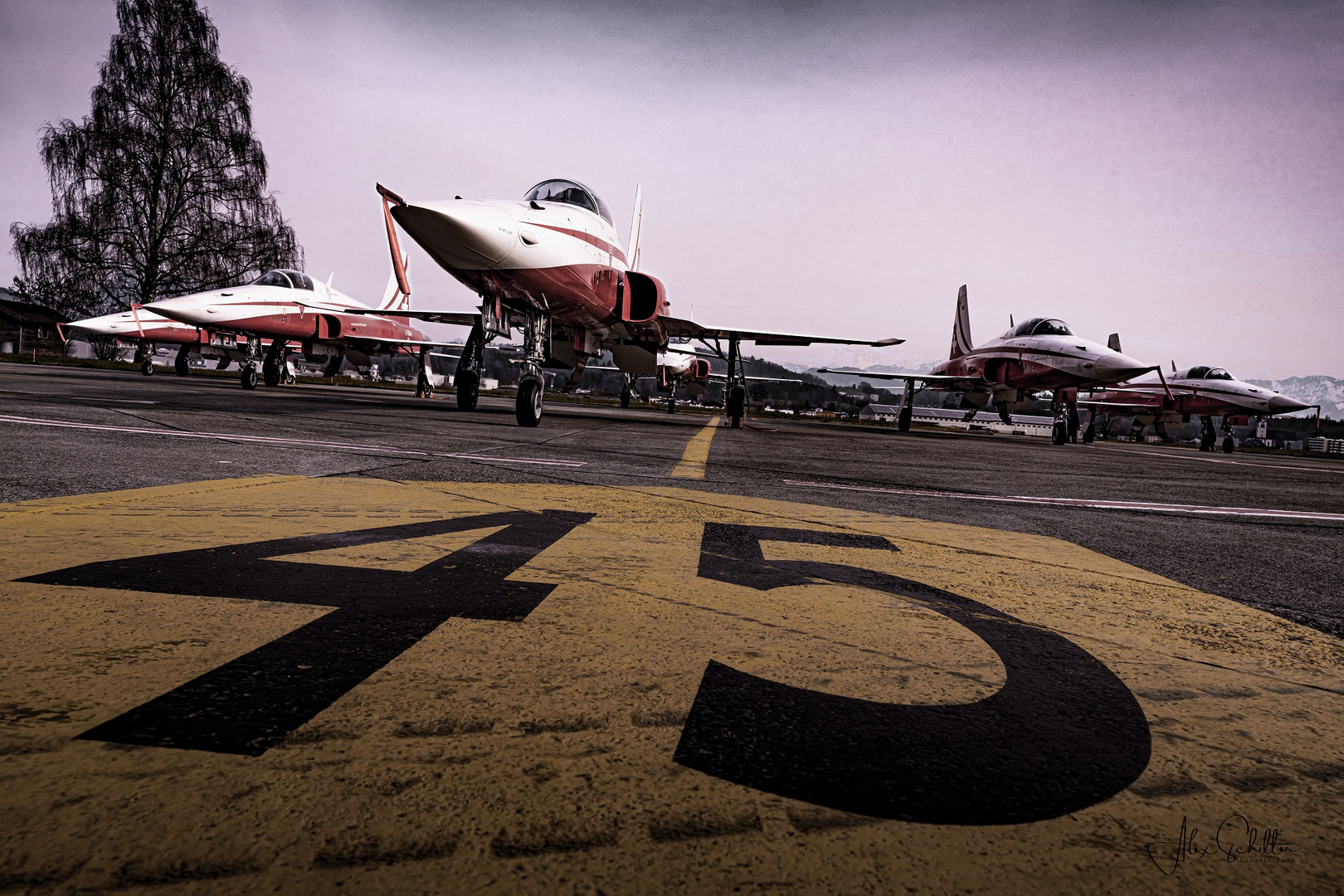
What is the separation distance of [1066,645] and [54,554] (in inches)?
96.0

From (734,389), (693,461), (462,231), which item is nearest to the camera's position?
(693,461)

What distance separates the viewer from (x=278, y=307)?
17.1 metres

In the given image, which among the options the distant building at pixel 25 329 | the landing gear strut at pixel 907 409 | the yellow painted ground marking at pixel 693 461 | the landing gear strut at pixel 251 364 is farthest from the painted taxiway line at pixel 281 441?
the distant building at pixel 25 329

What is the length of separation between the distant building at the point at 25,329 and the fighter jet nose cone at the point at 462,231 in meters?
55.2

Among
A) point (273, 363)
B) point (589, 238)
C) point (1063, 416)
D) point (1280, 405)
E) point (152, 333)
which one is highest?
point (589, 238)

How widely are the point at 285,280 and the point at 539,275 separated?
1291cm

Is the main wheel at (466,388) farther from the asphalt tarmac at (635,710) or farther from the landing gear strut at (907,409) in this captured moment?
the landing gear strut at (907,409)

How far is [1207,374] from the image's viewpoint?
79.3 ft

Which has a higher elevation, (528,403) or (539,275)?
(539,275)

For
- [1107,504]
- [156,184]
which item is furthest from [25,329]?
[1107,504]

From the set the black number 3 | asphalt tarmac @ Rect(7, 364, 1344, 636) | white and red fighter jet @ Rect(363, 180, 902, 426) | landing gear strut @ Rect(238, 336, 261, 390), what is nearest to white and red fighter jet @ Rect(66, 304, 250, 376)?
landing gear strut @ Rect(238, 336, 261, 390)

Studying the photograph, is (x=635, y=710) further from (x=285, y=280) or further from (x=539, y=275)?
(x=285, y=280)

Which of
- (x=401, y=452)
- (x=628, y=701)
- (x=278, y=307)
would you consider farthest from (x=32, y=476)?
(x=278, y=307)

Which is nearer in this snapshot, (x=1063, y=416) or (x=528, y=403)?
(x=528, y=403)
